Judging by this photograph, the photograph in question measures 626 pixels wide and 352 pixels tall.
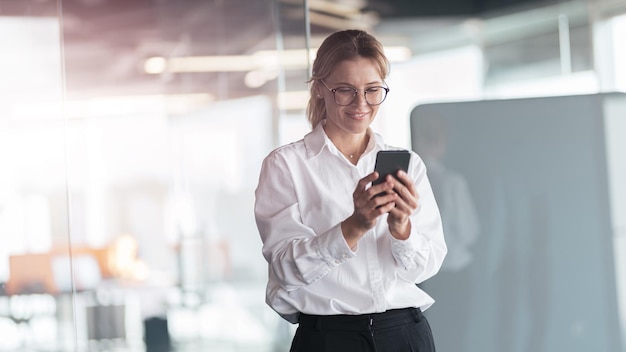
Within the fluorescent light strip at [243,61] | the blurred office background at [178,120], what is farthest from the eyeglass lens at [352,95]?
the fluorescent light strip at [243,61]

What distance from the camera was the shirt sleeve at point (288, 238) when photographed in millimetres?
2021

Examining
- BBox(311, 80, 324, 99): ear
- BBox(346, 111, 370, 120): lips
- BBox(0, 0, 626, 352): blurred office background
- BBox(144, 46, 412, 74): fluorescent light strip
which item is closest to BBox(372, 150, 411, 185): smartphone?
BBox(346, 111, 370, 120): lips

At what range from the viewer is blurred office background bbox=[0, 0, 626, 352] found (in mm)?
4445

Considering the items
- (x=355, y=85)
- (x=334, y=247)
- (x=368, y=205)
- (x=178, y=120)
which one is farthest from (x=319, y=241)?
(x=178, y=120)

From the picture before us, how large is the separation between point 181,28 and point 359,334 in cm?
287

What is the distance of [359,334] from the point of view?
2121mm

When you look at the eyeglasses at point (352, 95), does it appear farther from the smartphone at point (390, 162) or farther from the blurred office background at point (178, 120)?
the blurred office background at point (178, 120)

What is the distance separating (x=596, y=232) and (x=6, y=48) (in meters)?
2.86

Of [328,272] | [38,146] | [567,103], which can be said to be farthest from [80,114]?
[328,272]

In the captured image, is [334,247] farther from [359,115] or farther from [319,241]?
[359,115]

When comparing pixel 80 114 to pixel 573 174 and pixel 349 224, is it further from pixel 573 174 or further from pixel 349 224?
pixel 349 224

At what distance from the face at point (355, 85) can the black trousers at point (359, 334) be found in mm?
445

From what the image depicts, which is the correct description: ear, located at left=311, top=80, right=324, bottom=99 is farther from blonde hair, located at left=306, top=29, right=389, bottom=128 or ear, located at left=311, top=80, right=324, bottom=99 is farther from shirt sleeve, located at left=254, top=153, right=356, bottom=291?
shirt sleeve, located at left=254, top=153, right=356, bottom=291

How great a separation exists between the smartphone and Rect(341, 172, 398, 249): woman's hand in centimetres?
3
